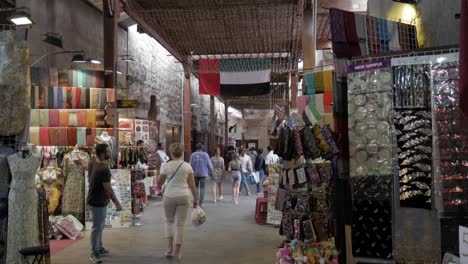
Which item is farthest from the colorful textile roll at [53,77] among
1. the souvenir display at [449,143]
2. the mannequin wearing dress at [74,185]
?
the souvenir display at [449,143]

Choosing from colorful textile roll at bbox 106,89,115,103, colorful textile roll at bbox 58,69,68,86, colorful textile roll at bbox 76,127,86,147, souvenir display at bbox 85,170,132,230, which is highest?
colorful textile roll at bbox 58,69,68,86

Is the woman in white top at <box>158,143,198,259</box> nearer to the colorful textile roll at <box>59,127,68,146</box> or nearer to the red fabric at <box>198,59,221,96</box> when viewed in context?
the colorful textile roll at <box>59,127,68,146</box>

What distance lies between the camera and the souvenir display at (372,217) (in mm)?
4414

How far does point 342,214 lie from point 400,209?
22.7 inches

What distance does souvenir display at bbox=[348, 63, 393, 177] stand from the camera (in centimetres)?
439

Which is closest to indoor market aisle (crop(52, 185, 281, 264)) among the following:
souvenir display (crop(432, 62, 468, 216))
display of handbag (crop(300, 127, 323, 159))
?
display of handbag (crop(300, 127, 323, 159))

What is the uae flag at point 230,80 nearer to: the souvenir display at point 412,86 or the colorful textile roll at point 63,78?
the colorful textile roll at point 63,78

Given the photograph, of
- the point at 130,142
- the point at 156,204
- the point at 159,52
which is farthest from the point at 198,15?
the point at 159,52

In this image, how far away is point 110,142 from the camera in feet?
31.6

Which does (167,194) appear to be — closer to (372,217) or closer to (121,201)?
(372,217)

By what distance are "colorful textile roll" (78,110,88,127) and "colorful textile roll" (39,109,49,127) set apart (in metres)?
0.62

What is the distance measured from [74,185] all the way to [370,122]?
5.99m

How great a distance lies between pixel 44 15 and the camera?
1049 cm

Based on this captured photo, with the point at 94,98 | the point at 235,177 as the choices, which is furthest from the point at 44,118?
the point at 235,177
